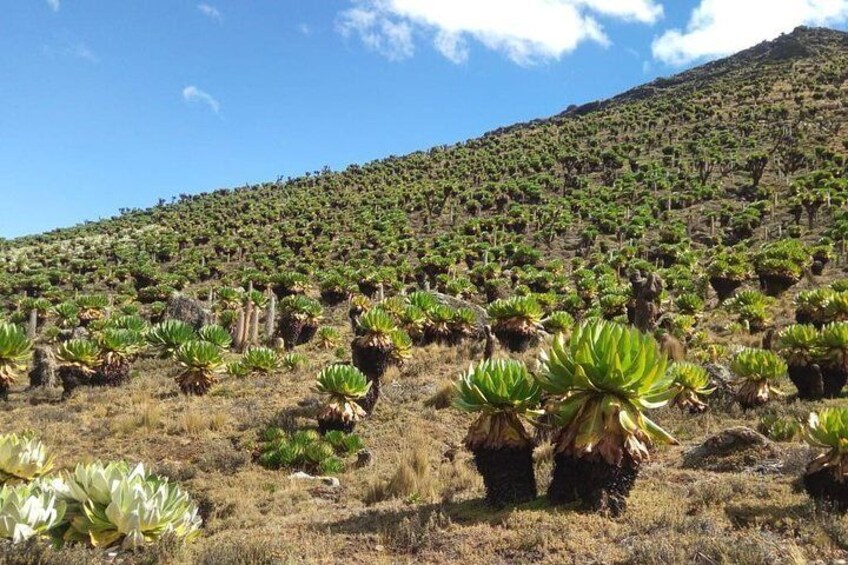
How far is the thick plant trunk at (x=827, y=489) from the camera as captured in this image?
5.56 m

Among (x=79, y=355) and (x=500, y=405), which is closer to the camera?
(x=500, y=405)

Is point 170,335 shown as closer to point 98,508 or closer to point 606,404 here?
point 98,508

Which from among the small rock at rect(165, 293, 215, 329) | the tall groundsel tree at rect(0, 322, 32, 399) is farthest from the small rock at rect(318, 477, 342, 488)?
the small rock at rect(165, 293, 215, 329)

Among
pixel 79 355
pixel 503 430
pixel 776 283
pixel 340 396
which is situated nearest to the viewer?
pixel 503 430

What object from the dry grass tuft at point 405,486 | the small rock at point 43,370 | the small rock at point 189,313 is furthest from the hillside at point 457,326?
the small rock at point 189,313

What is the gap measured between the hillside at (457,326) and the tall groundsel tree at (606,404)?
24 cm

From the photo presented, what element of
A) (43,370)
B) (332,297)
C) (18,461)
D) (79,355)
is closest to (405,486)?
(18,461)

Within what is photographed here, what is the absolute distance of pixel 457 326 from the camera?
18141mm

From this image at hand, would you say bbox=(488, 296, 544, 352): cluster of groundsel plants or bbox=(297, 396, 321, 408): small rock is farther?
bbox=(488, 296, 544, 352): cluster of groundsel plants

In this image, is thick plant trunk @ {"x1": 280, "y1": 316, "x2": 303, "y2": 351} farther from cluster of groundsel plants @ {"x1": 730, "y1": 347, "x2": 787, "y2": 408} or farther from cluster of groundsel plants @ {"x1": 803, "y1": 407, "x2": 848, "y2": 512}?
cluster of groundsel plants @ {"x1": 803, "y1": 407, "x2": 848, "y2": 512}

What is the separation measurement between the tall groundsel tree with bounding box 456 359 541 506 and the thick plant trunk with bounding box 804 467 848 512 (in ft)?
8.47

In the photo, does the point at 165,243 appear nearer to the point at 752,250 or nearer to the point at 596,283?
the point at 596,283

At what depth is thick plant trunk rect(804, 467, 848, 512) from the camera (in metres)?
5.56

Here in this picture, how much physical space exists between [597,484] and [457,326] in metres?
12.3
